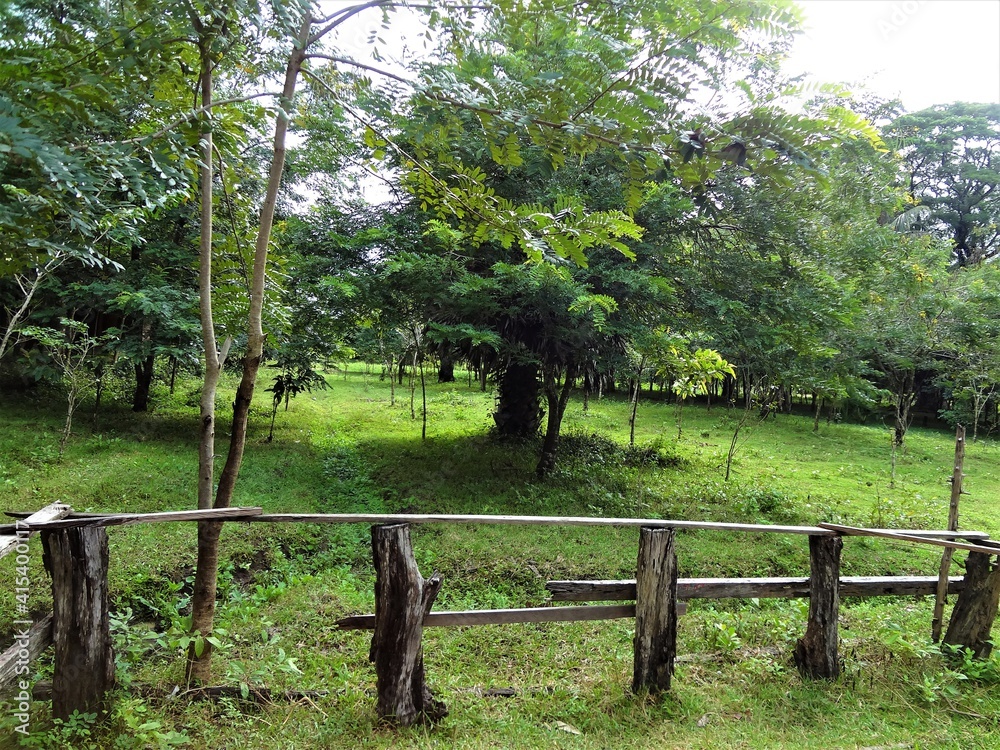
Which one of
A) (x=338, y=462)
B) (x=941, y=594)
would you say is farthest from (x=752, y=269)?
(x=338, y=462)

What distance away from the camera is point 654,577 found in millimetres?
3465

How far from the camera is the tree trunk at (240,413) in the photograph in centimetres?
307

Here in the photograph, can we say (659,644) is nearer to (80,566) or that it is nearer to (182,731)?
(182,731)

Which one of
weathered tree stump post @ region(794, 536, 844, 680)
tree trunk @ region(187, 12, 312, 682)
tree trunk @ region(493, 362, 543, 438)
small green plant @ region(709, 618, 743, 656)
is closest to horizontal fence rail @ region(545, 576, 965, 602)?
weathered tree stump post @ region(794, 536, 844, 680)

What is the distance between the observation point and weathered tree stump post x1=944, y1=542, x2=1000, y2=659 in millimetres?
4105

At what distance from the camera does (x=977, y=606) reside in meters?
4.15

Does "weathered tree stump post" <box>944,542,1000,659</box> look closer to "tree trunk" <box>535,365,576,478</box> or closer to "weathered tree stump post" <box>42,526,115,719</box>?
"tree trunk" <box>535,365,576,478</box>

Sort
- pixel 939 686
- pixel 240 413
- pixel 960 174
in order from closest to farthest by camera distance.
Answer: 1. pixel 240 413
2. pixel 939 686
3. pixel 960 174

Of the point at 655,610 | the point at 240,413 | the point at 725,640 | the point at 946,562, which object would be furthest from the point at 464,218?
the point at 946,562

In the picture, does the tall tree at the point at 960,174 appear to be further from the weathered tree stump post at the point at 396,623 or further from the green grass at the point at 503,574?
the weathered tree stump post at the point at 396,623

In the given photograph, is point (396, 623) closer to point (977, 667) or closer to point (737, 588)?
point (737, 588)

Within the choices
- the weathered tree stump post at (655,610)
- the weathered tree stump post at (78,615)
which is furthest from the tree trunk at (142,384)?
the weathered tree stump post at (655,610)

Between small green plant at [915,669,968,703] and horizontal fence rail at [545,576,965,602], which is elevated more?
horizontal fence rail at [545,576,965,602]

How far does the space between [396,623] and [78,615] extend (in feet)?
5.15
